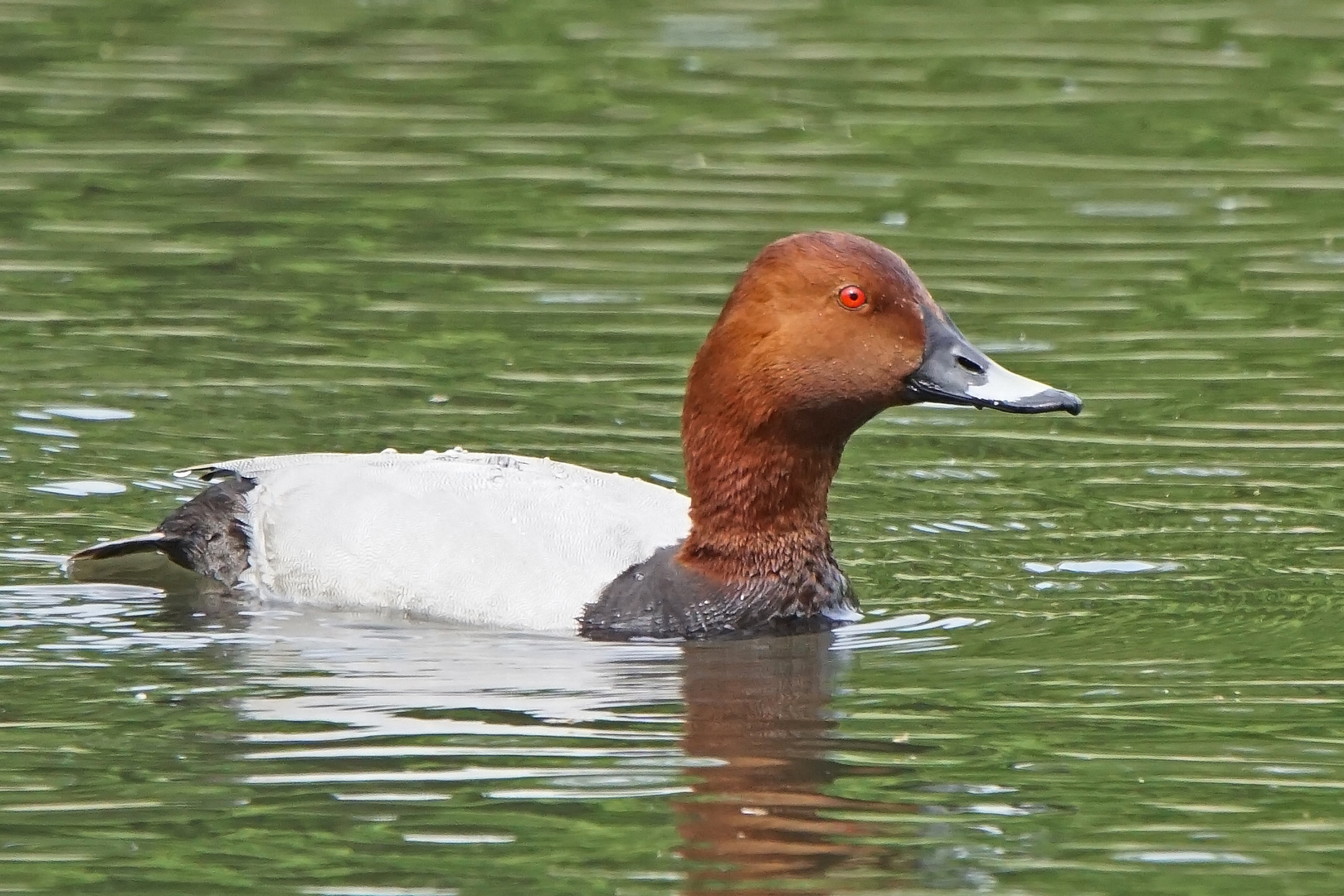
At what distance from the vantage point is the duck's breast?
8.25 m

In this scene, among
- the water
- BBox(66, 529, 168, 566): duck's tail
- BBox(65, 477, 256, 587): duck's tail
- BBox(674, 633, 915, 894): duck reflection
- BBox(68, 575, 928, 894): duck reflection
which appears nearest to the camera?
BBox(674, 633, 915, 894): duck reflection

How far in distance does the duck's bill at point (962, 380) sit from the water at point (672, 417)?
747mm

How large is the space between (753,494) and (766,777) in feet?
5.84

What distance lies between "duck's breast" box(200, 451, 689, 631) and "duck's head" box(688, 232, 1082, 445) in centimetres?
73

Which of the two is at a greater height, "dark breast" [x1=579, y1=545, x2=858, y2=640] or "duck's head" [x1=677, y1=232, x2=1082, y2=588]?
"duck's head" [x1=677, y1=232, x2=1082, y2=588]

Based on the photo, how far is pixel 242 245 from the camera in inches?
487

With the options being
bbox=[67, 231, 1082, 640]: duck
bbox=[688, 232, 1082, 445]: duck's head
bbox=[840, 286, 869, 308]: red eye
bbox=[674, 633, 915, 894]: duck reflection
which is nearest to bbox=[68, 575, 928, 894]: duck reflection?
bbox=[674, 633, 915, 894]: duck reflection

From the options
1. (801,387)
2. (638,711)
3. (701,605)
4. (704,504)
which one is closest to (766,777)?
(638,711)

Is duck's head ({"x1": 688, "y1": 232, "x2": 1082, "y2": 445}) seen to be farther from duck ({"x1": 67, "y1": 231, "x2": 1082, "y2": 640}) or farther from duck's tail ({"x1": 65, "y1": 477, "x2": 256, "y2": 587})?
duck's tail ({"x1": 65, "y1": 477, "x2": 256, "y2": 587})

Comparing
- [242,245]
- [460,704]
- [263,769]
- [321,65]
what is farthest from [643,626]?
[321,65]

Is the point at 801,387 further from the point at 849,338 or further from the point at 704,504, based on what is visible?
the point at 704,504

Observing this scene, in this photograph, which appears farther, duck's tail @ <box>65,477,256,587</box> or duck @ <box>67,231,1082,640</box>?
duck's tail @ <box>65,477,256,587</box>

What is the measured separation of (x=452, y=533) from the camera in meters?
8.31

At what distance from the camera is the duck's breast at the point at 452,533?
8250mm
